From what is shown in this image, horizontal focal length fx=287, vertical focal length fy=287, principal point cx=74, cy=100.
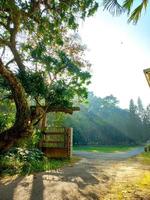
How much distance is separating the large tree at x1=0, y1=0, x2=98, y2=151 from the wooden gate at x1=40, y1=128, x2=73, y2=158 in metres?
2.07

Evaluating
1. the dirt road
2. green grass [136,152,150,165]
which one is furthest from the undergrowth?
green grass [136,152,150,165]

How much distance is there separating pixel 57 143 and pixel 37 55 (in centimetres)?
537

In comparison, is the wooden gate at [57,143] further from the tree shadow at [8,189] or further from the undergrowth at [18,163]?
the tree shadow at [8,189]

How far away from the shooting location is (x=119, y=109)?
67625 millimetres

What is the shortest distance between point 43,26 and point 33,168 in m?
5.57

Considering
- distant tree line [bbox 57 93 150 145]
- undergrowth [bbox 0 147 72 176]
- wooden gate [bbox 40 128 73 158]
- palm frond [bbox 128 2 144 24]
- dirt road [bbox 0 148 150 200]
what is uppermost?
distant tree line [bbox 57 93 150 145]

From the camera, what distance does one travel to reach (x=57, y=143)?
1705 cm

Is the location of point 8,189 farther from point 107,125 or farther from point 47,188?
point 107,125

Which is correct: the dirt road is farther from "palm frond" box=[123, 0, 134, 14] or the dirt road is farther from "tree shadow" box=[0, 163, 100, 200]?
"palm frond" box=[123, 0, 134, 14]

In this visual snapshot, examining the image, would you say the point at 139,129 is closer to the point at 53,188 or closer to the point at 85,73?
the point at 85,73

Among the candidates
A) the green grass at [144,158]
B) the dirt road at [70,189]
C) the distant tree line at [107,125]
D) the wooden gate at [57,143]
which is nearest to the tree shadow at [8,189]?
the dirt road at [70,189]

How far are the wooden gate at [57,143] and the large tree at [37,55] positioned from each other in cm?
207

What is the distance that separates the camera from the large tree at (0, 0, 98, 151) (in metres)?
10.6

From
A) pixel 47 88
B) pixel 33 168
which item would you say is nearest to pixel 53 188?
pixel 33 168
